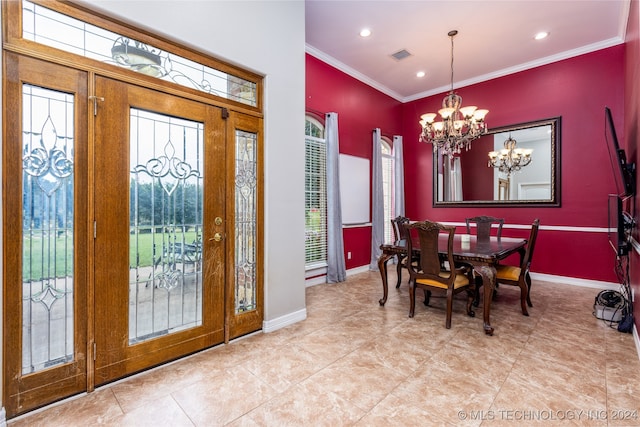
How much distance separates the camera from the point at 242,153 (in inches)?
105

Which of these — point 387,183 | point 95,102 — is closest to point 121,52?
point 95,102

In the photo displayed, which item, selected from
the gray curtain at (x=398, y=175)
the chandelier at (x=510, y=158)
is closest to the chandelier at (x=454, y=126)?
the chandelier at (x=510, y=158)

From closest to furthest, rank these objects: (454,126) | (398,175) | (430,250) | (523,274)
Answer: (430,250)
(523,274)
(454,126)
(398,175)

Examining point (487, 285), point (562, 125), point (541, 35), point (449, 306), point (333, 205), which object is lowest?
point (449, 306)

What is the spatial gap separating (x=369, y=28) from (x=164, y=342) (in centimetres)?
435

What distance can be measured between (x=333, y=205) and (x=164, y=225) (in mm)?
2798

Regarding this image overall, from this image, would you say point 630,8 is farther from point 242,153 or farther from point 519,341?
point 242,153

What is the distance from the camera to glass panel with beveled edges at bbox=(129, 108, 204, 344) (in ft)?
6.82

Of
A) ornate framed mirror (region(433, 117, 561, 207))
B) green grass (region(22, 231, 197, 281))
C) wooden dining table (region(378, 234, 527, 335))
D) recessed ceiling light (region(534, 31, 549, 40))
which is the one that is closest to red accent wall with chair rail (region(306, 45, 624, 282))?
ornate framed mirror (region(433, 117, 561, 207))

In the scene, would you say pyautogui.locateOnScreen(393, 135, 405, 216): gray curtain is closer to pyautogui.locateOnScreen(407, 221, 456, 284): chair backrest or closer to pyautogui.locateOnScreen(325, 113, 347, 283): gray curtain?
pyautogui.locateOnScreen(325, 113, 347, 283): gray curtain

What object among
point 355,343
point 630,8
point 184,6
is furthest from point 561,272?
point 184,6

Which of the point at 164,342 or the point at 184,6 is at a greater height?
the point at 184,6

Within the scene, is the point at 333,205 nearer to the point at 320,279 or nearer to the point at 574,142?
the point at 320,279

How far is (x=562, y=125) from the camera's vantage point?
4.55 m
